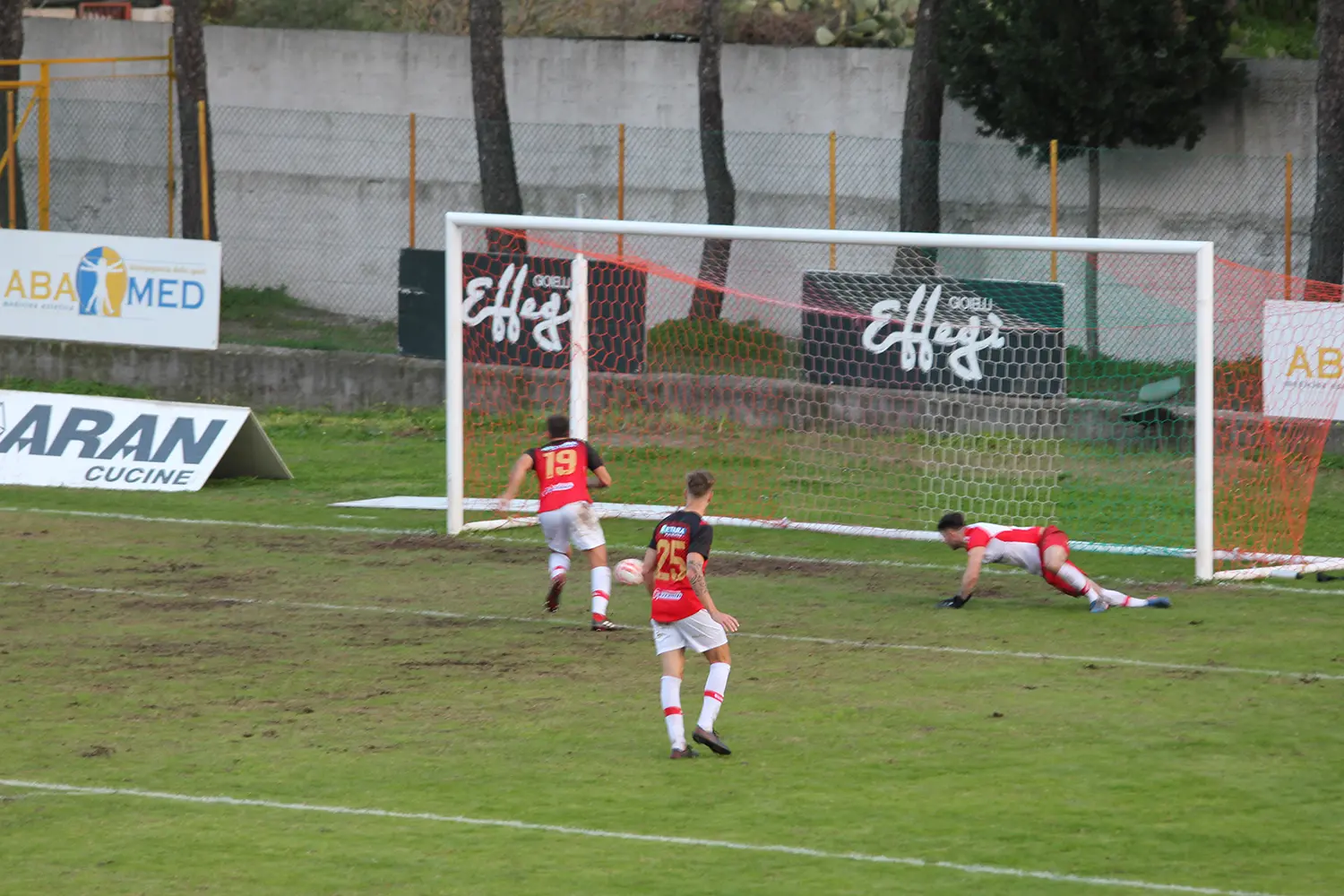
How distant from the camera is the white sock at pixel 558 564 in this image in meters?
13.9

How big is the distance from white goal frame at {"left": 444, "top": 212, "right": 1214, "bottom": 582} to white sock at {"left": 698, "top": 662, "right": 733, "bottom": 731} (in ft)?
20.5

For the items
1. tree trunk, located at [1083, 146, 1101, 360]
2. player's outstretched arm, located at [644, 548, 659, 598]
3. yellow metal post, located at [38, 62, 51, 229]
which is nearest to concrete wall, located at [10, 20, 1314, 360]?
tree trunk, located at [1083, 146, 1101, 360]

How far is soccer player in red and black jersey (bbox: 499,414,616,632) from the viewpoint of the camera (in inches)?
546

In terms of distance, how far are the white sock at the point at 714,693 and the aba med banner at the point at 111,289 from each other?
1485cm

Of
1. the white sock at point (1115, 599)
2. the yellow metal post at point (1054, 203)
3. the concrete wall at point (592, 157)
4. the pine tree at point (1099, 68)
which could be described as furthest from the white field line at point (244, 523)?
the pine tree at point (1099, 68)

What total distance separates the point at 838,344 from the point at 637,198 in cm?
820

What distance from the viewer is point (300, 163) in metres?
28.9

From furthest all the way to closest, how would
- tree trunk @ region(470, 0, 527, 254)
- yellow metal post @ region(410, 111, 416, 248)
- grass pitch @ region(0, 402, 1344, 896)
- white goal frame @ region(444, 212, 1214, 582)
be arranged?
1. tree trunk @ region(470, 0, 527, 254)
2. yellow metal post @ region(410, 111, 416, 248)
3. white goal frame @ region(444, 212, 1214, 582)
4. grass pitch @ region(0, 402, 1344, 896)

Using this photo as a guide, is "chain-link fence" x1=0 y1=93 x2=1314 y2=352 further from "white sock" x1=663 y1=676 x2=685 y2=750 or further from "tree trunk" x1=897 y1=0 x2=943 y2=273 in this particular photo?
"white sock" x1=663 y1=676 x2=685 y2=750

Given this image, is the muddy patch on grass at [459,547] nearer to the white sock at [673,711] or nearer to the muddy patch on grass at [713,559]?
the muddy patch on grass at [713,559]

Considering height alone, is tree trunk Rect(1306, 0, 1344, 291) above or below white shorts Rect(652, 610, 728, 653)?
above

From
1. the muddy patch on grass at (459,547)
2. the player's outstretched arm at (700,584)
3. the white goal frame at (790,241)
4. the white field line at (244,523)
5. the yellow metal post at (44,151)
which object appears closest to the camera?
the player's outstretched arm at (700,584)

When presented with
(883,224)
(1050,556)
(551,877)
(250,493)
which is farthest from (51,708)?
(883,224)

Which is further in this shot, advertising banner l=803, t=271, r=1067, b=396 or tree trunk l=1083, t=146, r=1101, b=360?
tree trunk l=1083, t=146, r=1101, b=360
